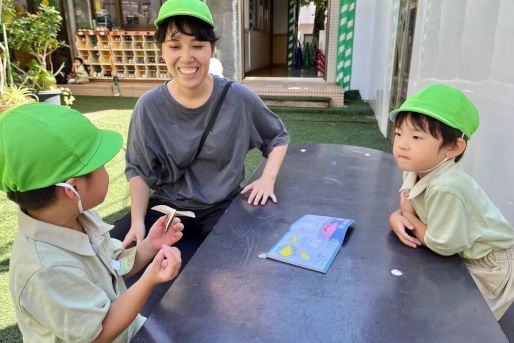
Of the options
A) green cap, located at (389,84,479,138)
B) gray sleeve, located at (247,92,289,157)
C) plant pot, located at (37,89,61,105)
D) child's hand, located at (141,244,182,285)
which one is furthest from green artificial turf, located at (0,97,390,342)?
green cap, located at (389,84,479,138)

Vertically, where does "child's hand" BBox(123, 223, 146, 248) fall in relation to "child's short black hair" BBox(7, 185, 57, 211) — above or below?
below

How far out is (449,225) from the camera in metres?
1.06

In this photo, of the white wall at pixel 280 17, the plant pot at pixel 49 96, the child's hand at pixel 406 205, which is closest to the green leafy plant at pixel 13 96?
the plant pot at pixel 49 96

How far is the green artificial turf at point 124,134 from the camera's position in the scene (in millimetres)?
2146

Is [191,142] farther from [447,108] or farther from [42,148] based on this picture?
[447,108]

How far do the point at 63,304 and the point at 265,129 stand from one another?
1.29 meters

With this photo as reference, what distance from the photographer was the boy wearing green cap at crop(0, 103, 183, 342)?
822mm

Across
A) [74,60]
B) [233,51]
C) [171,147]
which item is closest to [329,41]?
[233,51]

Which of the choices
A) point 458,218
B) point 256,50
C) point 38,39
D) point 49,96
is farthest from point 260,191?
point 256,50

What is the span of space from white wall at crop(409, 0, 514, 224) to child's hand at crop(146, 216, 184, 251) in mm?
1307

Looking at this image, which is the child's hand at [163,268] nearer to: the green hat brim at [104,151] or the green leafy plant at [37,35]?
the green hat brim at [104,151]

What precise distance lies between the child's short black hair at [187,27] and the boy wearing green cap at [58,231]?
2.45 ft

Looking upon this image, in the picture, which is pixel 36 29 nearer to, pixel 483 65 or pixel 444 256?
pixel 483 65

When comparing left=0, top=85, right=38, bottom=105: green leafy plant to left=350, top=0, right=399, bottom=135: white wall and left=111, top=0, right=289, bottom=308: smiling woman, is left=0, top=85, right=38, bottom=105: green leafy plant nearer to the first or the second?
left=111, top=0, right=289, bottom=308: smiling woman
